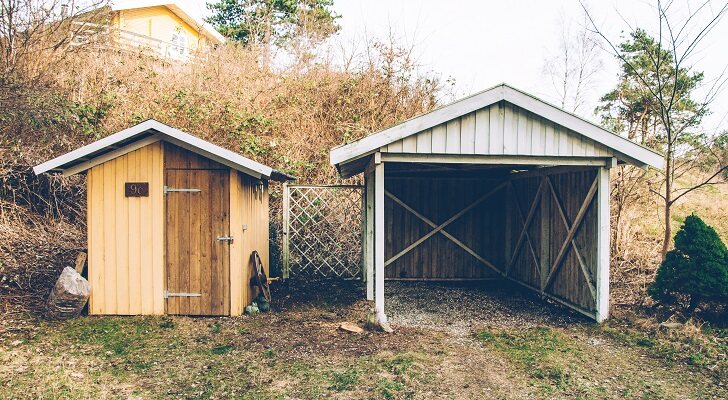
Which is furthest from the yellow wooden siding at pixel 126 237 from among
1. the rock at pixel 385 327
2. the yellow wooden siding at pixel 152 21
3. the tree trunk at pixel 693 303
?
the yellow wooden siding at pixel 152 21

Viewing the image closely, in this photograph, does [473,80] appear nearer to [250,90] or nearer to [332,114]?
[332,114]

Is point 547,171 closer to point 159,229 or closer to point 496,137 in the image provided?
point 496,137

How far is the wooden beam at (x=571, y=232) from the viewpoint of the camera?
23.0 feet

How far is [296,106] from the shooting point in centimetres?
1316

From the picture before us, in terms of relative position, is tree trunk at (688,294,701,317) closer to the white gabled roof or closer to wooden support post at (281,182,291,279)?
the white gabled roof

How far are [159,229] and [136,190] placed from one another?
60 cm

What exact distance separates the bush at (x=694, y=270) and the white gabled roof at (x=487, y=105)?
116cm

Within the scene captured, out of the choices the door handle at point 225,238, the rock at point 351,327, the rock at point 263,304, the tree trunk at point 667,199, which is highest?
the tree trunk at point 667,199

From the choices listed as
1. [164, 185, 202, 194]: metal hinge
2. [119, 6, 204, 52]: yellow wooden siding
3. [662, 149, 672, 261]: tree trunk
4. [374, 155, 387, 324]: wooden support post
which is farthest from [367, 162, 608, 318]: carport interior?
[119, 6, 204, 52]: yellow wooden siding

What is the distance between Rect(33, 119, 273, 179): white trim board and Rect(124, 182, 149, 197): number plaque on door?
0.44 metres

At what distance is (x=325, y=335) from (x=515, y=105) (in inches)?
144

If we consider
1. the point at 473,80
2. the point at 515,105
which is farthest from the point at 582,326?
the point at 473,80

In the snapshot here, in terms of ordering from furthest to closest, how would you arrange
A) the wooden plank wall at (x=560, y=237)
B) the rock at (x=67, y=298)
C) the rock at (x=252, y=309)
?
1. the rock at (x=252, y=309)
2. the wooden plank wall at (x=560, y=237)
3. the rock at (x=67, y=298)

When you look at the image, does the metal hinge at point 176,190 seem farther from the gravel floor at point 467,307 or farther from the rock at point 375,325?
the gravel floor at point 467,307
